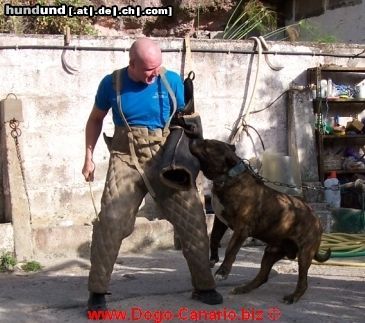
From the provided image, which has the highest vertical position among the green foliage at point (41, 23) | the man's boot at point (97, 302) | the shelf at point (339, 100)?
the green foliage at point (41, 23)

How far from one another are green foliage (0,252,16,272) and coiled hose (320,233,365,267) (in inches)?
129

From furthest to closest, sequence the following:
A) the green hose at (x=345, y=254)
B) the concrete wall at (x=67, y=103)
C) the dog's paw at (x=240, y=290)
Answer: the concrete wall at (x=67, y=103)
the green hose at (x=345, y=254)
the dog's paw at (x=240, y=290)

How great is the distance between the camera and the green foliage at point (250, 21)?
10359 millimetres

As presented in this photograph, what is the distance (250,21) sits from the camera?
10914 millimetres

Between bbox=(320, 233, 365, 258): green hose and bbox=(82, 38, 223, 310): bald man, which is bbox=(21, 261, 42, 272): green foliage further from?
bbox=(320, 233, 365, 258): green hose

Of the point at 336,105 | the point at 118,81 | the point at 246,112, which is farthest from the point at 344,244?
the point at 118,81

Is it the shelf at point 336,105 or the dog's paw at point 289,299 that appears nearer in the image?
the dog's paw at point 289,299

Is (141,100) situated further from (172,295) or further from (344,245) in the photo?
(344,245)

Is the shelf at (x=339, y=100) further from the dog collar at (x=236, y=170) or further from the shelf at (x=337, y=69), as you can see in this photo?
the dog collar at (x=236, y=170)

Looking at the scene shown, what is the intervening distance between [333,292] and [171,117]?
83.3 inches

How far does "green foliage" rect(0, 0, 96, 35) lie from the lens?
9094 mm

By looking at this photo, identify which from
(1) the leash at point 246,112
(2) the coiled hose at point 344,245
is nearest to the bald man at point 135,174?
(2) the coiled hose at point 344,245

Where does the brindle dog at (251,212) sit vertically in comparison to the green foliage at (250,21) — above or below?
below

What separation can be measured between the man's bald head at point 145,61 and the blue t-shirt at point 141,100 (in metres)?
0.10
